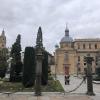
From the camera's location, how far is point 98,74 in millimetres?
41125

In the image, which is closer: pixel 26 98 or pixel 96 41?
pixel 26 98

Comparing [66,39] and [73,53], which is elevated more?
[66,39]

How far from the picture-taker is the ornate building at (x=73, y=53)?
310 feet

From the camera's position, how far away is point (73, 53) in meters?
96.2

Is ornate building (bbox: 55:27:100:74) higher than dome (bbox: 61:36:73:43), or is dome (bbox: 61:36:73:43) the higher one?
dome (bbox: 61:36:73:43)

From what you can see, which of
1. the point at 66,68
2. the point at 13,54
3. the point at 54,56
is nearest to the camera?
the point at 13,54

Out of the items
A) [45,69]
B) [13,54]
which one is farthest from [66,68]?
[45,69]

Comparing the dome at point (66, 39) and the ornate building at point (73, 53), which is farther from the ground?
the dome at point (66, 39)

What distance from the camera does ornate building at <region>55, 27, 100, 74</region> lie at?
3720 inches

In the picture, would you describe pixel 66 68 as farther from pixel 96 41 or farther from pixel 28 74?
pixel 28 74

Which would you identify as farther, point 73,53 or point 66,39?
point 66,39

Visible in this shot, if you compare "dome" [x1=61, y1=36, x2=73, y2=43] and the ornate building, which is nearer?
the ornate building

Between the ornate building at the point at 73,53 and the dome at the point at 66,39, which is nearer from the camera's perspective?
the ornate building at the point at 73,53

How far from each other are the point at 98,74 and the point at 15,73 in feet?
38.8
